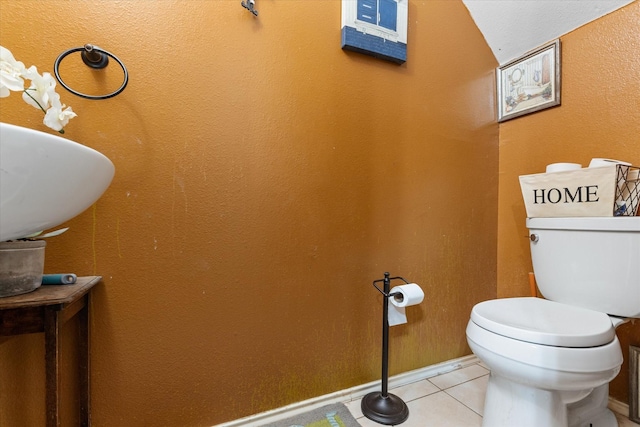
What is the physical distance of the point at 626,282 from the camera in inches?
35.3

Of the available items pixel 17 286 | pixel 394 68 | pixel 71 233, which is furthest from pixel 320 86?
pixel 17 286

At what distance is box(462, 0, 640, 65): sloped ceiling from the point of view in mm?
1152

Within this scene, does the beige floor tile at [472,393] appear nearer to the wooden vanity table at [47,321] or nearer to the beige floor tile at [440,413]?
the beige floor tile at [440,413]

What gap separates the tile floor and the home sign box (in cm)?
78

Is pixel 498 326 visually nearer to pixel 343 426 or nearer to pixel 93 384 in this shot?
pixel 343 426

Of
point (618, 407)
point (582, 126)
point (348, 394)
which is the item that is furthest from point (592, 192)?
point (348, 394)

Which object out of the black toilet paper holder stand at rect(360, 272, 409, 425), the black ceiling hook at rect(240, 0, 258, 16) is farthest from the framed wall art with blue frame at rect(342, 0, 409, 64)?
the black toilet paper holder stand at rect(360, 272, 409, 425)

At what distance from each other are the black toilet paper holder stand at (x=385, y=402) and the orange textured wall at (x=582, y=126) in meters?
0.77

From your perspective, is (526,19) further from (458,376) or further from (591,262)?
(458,376)

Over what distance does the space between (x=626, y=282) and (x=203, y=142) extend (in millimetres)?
1423

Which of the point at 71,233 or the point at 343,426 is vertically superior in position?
the point at 71,233

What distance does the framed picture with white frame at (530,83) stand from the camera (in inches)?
50.2


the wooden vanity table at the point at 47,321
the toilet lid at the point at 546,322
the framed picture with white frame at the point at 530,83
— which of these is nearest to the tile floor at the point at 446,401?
the toilet lid at the point at 546,322

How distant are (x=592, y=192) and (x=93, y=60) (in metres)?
1.60
